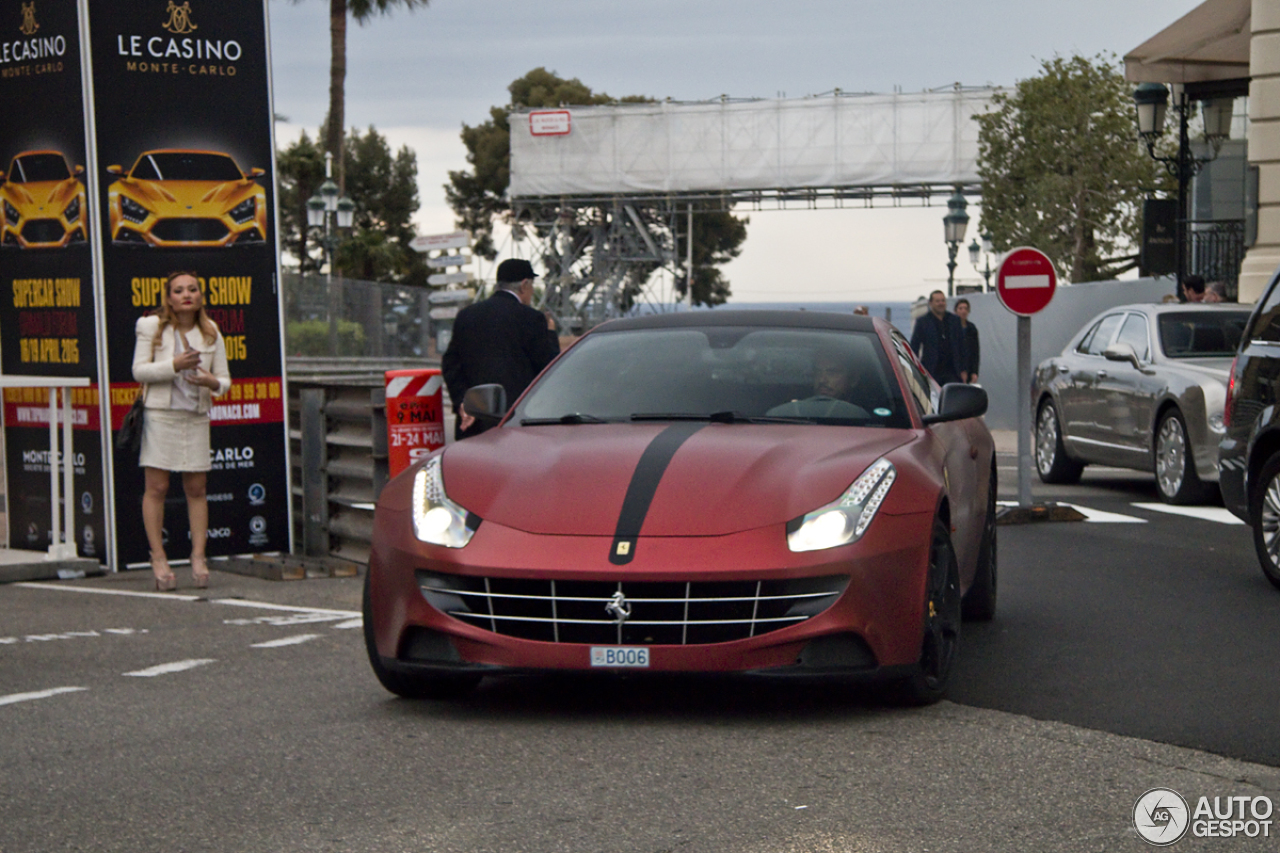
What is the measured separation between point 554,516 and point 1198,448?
9038 mm

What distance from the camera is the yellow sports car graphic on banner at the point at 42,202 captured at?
10.9 metres

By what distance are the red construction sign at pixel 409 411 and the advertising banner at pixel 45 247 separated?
7.36 feet

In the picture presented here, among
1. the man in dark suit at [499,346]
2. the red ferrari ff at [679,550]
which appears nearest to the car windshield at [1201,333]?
the man in dark suit at [499,346]

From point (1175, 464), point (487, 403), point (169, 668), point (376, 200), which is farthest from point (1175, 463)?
point (376, 200)

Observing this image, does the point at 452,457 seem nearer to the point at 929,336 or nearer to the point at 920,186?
the point at 929,336

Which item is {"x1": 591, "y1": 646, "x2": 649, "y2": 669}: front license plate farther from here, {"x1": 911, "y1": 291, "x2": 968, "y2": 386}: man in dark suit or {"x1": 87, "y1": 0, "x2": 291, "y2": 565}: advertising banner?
{"x1": 911, "y1": 291, "x2": 968, "y2": 386}: man in dark suit

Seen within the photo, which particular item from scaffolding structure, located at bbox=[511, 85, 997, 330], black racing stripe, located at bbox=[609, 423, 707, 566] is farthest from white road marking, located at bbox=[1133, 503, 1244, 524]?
scaffolding structure, located at bbox=[511, 85, 997, 330]

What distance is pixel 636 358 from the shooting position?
6.88m

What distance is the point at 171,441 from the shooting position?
9.96 metres

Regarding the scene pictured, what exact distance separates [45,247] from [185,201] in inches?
38.3

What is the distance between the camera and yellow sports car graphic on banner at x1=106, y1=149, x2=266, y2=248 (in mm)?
10859

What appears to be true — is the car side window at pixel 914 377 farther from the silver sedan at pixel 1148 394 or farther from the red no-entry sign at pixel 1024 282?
the silver sedan at pixel 1148 394

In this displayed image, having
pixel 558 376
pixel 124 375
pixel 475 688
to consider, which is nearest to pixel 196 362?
pixel 124 375

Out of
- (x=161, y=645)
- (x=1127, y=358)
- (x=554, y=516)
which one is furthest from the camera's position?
(x=1127, y=358)
